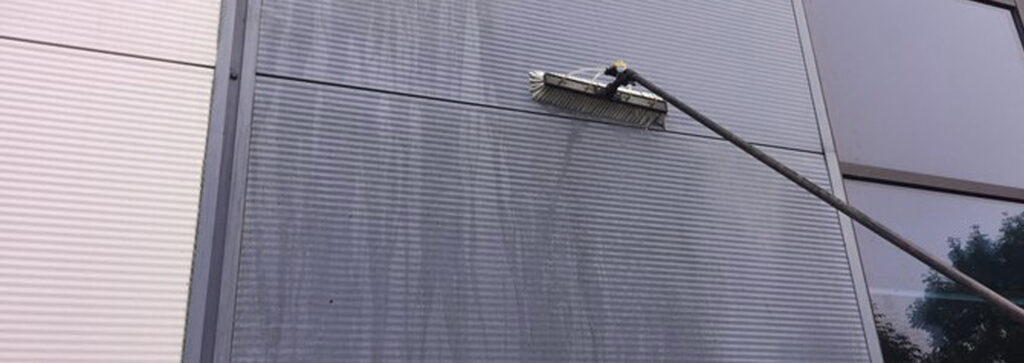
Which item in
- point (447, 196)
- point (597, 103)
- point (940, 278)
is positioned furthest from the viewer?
point (940, 278)

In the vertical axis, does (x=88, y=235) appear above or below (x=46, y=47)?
below

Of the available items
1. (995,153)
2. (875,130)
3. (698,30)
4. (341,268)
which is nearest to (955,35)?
(995,153)

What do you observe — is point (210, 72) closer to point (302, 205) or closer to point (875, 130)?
point (302, 205)

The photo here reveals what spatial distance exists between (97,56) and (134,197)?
42cm

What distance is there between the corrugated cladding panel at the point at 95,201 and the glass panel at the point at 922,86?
7.78ft

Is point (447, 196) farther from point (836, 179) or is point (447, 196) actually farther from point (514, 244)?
point (836, 179)

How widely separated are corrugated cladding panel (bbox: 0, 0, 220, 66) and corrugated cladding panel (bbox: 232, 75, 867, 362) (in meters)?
0.23

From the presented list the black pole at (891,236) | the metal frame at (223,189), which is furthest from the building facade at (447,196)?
the black pole at (891,236)

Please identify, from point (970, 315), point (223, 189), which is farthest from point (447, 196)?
point (970, 315)

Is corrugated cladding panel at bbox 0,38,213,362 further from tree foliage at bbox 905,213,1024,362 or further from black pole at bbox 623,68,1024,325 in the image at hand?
tree foliage at bbox 905,213,1024,362

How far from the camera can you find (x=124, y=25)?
7.11ft

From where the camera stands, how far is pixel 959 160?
3307 millimetres

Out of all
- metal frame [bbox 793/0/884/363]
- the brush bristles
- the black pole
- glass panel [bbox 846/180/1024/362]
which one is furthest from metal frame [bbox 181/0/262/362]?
glass panel [bbox 846/180/1024/362]

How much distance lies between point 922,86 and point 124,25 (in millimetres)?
3091
